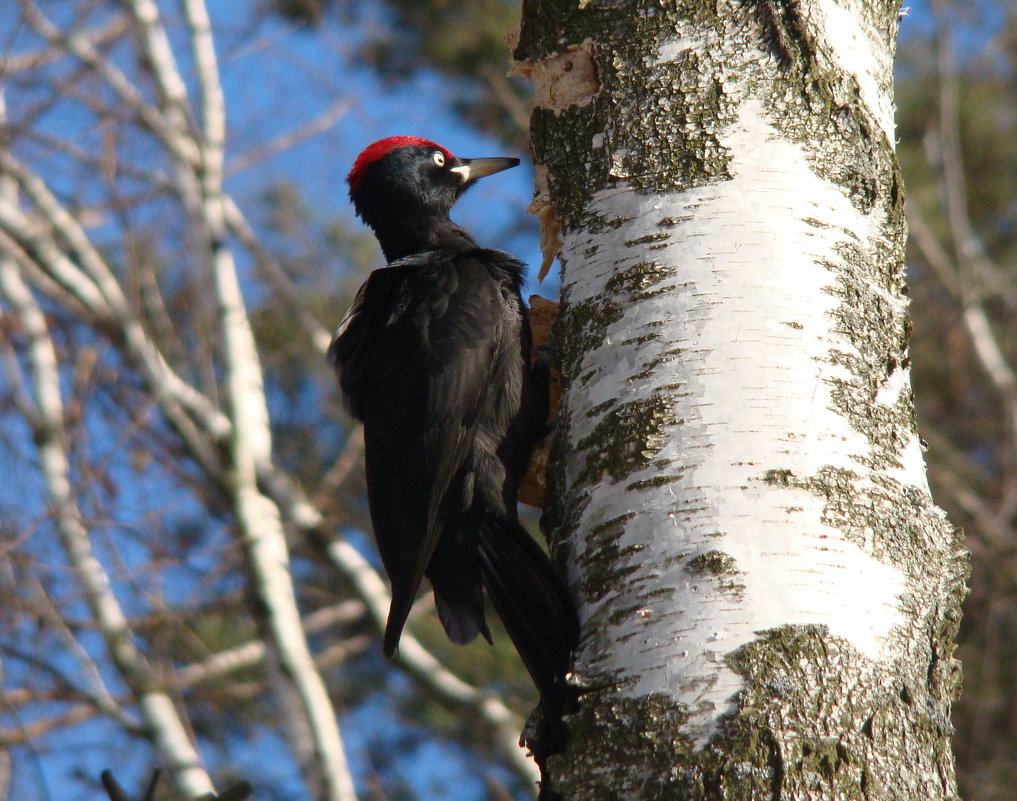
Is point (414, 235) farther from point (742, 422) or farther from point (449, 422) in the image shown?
point (742, 422)

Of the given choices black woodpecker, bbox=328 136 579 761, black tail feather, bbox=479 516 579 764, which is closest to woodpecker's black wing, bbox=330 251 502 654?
black woodpecker, bbox=328 136 579 761

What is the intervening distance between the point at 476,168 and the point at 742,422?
8.31ft

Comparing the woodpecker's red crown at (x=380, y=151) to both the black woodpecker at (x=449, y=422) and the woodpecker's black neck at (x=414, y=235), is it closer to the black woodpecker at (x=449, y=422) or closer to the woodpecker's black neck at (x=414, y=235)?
the woodpecker's black neck at (x=414, y=235)

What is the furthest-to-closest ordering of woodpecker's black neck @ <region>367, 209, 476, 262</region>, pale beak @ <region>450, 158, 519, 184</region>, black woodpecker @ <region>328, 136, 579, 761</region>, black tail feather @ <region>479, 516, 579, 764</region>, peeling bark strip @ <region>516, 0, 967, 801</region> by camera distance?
pale beak @ <region>450, 158, 519, 184</region>
woodpecker's black neck @ <region>367, 209, 476, 262</region>
black woodpecker @ <region>328, 136, 579, 761</region>
black tail feather @ <region>479, 516, 579, 764</region>
peeling bark strip @ <region>516, 0, 967, 801</region>

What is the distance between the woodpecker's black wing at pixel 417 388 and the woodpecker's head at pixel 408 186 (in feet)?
1.66

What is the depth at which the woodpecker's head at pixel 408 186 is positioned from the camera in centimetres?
402

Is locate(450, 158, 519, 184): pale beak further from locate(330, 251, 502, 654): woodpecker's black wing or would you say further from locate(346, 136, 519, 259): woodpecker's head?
locate(330, 251, 502, 654): woodpecker's black wing

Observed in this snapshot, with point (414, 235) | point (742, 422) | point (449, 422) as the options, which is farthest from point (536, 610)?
point (414, 235)

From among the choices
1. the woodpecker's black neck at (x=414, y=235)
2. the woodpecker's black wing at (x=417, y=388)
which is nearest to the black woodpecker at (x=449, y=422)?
the woodpecker's black wing at (x=417, y=388)

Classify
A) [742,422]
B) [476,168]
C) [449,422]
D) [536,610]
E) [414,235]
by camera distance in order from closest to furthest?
Answer: [742,422]
[536,610]
[449,422]
[414,235]
[476,168]

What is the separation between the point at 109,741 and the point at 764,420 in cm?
541

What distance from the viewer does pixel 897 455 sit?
77.2 inches

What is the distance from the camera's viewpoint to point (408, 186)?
13.2 feet

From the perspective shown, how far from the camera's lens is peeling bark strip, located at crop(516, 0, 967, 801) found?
5.53 ft
